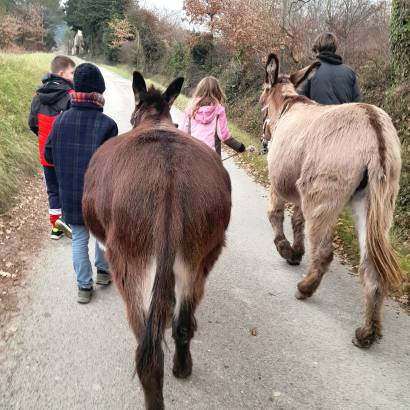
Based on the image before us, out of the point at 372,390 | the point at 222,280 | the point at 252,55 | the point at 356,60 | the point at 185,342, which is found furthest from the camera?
the point at 252,55

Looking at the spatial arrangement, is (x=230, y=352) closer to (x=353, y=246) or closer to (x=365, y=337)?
(x=365, y=337)

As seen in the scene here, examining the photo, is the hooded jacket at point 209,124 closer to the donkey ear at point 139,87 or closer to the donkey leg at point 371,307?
the donkey ear at point 139,87

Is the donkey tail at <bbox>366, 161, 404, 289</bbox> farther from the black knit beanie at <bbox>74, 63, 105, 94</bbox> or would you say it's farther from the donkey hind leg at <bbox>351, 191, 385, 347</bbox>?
the black knit beanie at <bbox>74, 63, 105, 94</bbox>

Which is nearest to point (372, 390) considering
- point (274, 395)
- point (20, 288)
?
point (274, 395)

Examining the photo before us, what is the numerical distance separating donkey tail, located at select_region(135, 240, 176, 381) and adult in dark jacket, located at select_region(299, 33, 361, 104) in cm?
375

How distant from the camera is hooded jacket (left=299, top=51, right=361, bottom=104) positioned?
474 cm

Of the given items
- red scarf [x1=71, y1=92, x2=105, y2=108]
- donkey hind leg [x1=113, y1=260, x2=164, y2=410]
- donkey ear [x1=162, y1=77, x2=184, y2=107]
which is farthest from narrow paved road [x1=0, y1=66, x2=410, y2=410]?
donkey ear [x1=162, y1=77, x2=184, y2=107]

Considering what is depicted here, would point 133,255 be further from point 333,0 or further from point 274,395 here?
point 333,0

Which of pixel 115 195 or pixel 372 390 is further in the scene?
pixel 372 390

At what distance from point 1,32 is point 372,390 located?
25.4 m

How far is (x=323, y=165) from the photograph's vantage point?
327 cm

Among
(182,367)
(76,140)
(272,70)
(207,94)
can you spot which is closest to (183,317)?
(182,367)

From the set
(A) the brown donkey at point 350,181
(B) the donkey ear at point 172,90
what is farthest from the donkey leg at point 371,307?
(B) the donkey ear at point 172,90

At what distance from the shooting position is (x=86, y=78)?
10.8 feet
